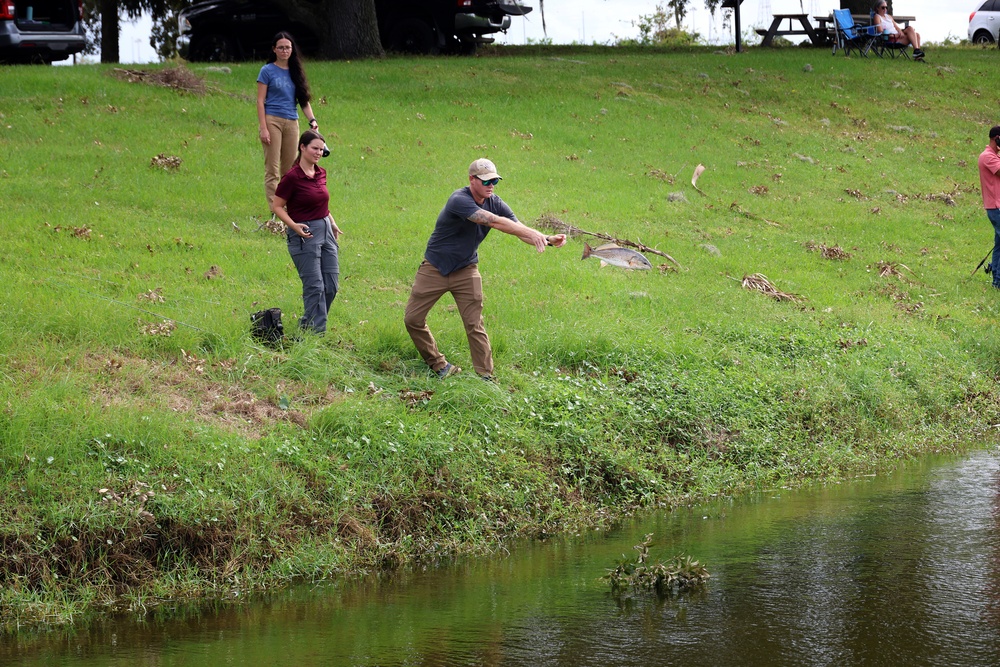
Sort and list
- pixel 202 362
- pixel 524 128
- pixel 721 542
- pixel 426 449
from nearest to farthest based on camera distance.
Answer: pixel 721 542 → pixel 426 449 → pixel 202 362 → pixel 524 128

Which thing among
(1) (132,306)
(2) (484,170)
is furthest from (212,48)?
(2) (484,170)

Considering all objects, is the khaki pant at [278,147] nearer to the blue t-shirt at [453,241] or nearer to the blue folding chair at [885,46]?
the blue t-shirt at [453,241]

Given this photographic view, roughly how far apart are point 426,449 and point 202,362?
2181 mm

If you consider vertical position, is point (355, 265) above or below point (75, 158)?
below

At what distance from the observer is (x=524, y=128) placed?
65.1 ft

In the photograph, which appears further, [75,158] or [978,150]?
[978,150]

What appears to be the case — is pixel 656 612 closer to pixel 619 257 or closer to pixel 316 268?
pixel 316 268

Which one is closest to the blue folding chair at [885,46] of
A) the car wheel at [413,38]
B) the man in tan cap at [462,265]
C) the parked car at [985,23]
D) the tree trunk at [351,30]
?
the parked car at [985,23]

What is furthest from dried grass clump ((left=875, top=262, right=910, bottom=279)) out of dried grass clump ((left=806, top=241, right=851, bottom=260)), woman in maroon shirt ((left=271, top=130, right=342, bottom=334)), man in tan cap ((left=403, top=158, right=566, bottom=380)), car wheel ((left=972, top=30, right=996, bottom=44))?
car wheel ((left=972, top=30, right=996, bottom=44))

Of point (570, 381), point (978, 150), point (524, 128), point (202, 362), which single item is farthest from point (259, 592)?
point (978, 150)

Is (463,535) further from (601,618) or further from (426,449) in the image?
(601,618)

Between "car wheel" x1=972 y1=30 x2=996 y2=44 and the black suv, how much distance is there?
16.5 metres

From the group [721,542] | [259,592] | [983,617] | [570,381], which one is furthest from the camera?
[570,381]

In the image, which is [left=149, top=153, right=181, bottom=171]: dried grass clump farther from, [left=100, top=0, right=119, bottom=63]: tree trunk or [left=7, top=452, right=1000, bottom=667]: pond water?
[left=100, top=0, right=119, bottom=63]: tree trunk
